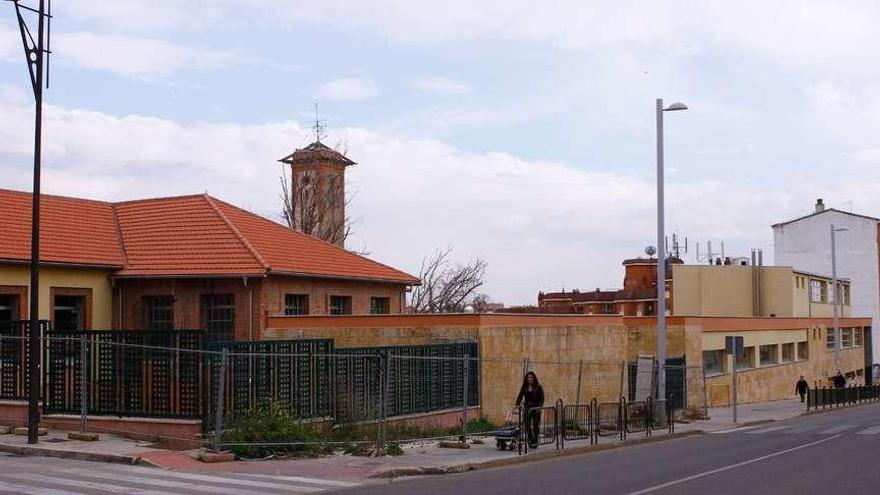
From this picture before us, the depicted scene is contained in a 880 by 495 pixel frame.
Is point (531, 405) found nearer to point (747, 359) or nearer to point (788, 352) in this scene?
point (747, 359)

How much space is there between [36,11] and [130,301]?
1497 centimetres

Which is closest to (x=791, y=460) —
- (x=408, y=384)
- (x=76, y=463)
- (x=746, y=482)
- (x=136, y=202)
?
(x=746, y=482)

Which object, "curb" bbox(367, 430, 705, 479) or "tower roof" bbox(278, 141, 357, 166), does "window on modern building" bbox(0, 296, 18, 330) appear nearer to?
"curb" bbox(367, 430, 705, 479)

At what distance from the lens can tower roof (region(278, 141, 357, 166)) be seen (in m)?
61.5

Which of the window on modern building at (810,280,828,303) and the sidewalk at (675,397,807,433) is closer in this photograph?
the sidewalk at (675,397,807,433)

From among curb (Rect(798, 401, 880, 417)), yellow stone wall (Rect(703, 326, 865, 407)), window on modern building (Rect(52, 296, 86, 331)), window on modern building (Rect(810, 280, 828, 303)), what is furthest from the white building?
window on modern building (Rect(52, 296, 86, 331))

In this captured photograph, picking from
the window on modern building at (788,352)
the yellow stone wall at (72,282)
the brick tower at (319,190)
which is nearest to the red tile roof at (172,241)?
the yellow stone wall at (72,282)

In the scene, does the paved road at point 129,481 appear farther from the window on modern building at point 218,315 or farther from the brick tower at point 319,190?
the brick tower at point 319,190

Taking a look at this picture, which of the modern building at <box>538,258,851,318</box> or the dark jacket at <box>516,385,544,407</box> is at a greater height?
the modern building at <box>538,258,851,318</box>

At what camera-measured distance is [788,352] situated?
195 ft

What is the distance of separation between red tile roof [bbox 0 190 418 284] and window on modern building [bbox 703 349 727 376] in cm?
1522

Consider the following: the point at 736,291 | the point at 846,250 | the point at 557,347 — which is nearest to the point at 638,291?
the point at 736,291

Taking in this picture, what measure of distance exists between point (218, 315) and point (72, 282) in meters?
4.29

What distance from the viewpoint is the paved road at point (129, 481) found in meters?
13.9
